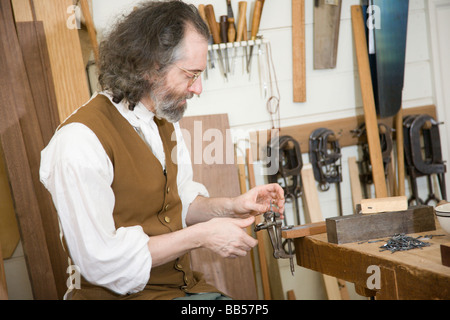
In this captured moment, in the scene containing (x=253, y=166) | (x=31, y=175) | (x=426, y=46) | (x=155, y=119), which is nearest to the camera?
(x=155, y=119)

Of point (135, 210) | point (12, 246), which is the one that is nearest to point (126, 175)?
point (135, 210)

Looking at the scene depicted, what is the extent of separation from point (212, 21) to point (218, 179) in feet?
3.16

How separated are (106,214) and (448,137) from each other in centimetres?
270

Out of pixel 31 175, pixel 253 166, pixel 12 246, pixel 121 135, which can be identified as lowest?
pixel 12 246

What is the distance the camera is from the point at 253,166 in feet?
10.4

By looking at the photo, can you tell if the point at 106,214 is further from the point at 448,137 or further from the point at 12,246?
the point at 448,137

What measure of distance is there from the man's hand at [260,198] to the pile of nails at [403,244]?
0.52 meters

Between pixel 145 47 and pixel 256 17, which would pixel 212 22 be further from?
pixel 145 47

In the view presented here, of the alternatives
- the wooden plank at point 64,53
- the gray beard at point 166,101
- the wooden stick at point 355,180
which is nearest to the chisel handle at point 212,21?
the wooden plank at point 64,53

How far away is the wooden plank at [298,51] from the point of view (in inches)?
122

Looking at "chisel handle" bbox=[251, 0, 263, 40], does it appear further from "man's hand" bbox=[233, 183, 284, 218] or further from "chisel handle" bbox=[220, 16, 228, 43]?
"man's hand" bbox=[233, 183, 284, 218]

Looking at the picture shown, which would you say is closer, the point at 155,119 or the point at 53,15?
the point at 155,119

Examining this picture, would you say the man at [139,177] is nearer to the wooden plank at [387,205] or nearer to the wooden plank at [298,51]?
the wooden plank at [387,205]

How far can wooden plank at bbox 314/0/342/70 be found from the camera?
313 cm
